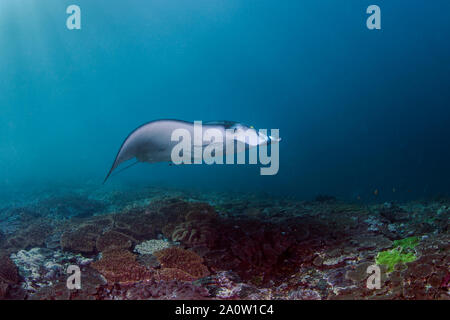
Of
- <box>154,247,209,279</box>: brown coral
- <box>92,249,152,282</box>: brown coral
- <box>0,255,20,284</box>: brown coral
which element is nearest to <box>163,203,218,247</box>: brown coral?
<box>154,247,209,279</box>: brown coral

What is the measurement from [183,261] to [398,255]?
3198 millimetres

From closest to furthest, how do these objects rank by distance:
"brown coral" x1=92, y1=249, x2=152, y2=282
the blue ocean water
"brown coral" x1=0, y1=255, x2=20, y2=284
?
"brown coral" x1=0, y1=255, x2=20, y2=284 < "brown coral" x1=92, y1=249, x2=152, y2=282 < the blue ocean water

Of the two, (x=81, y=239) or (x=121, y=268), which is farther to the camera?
(x=81, y=239)

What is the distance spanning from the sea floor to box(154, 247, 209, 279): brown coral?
0.05 feet

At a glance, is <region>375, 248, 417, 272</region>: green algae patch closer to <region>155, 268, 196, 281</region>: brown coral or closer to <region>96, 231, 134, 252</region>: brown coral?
<region>155, 268, 196, 281</region>: brown coral

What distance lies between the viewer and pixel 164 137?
4.29 meters

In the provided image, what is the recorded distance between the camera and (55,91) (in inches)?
3900

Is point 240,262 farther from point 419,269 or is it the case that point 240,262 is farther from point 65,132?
point 65,132

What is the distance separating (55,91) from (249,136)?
120116mm

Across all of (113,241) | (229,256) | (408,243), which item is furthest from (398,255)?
(113,241)

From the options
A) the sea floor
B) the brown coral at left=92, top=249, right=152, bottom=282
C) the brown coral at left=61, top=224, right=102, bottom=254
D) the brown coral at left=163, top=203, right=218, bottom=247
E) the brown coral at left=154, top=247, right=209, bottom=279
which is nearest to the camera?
the sea floor

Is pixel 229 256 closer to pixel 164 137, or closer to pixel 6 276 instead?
pixel 164 137

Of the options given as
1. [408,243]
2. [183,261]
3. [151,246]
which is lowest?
[151,246]

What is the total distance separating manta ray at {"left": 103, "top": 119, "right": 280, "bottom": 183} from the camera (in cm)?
407
